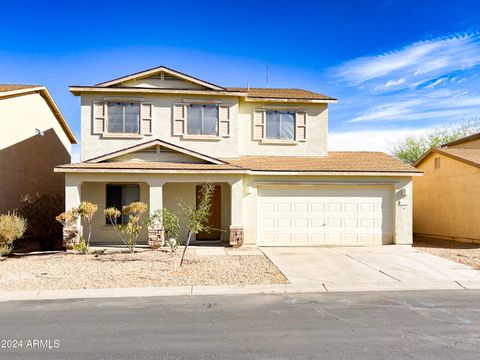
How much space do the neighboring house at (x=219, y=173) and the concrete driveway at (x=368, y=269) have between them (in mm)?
1278

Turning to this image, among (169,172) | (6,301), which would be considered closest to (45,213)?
(169,172)

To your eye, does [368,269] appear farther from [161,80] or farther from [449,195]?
[161,80]

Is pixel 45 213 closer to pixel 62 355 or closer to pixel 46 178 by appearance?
pixel 46 178

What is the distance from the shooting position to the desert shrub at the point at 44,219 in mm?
15094

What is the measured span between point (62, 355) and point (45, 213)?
10.9 meters

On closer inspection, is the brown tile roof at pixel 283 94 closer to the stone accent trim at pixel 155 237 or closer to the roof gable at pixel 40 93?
the stone accent trim at pixel 155 237

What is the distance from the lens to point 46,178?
2175cm

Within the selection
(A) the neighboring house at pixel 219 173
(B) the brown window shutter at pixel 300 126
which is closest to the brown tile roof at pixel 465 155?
(A) the neighboring house at pixel 219 173

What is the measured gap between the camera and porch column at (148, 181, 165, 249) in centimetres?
1501

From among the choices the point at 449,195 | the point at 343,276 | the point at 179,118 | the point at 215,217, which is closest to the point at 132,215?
the point at 215,217

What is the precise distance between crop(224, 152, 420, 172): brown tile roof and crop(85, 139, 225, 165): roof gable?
1414 mm

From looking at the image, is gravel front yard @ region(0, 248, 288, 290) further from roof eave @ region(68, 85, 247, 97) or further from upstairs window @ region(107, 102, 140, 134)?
roof eave @ region(68, 85, 247, 97)

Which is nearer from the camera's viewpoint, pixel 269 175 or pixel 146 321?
pixel 146 321

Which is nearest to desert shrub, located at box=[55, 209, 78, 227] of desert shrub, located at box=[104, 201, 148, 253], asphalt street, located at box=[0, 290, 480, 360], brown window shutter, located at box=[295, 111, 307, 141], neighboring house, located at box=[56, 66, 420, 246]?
neighboring house, located at box=[56, 66, 420, 246]
